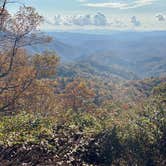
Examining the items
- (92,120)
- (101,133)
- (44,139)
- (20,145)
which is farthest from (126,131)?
(20,145)

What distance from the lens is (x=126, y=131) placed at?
34.1ft

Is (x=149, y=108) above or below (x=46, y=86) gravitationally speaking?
above

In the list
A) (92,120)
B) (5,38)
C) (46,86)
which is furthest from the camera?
(46,86)

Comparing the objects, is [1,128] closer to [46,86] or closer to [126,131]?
[126,131]

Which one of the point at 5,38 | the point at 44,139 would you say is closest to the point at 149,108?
the point at 44,139

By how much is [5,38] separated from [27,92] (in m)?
9.65

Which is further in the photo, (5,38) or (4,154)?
(5,38)

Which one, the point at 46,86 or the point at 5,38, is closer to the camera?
the point at 5,38

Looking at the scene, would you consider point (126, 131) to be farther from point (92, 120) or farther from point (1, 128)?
point (1, 128)

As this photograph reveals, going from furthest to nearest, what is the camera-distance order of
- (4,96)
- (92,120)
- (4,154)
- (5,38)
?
(4,96) < (5,38) < (92,120) < (4,154)

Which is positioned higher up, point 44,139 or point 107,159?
point 44,139

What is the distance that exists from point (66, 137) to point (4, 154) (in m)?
2.06

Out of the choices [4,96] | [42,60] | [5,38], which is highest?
[5,38]

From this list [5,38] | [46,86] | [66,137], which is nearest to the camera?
[66,137]
